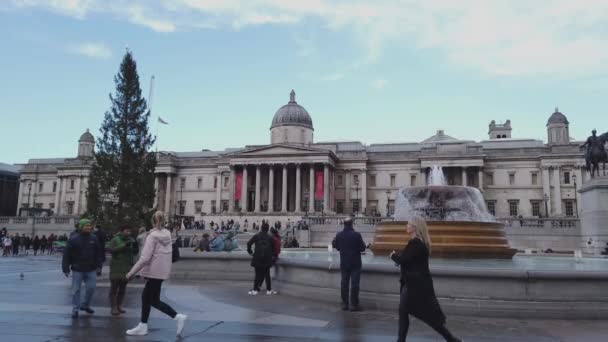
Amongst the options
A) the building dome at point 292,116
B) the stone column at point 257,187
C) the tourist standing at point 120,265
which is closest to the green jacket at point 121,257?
the tourist standing at point 120,265

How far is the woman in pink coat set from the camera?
7.73 m

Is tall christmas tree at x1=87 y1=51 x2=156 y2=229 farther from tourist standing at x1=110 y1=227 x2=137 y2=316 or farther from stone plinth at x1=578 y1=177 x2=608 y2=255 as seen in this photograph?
stone plinth at x1=578 y1=177 x2=608 y2=255

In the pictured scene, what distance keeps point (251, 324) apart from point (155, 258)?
222 cm

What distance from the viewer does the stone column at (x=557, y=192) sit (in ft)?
227

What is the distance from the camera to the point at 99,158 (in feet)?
99.5

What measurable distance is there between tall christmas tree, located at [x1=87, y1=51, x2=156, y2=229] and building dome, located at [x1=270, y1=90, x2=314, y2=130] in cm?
4993

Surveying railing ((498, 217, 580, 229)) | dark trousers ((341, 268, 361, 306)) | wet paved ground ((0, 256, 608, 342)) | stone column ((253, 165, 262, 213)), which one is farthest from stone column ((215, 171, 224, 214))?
dark trousers ((341, 268, 361, 306))

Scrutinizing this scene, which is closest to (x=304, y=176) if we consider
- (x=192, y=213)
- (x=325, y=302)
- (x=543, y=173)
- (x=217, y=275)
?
(x=192, y=213)

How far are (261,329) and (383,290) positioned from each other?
3.43 metres

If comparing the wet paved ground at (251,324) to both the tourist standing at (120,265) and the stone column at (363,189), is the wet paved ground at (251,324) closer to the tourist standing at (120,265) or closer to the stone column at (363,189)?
the tourist standing at (120,265)

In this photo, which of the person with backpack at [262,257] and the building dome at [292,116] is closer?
the person with backpack at [262,257]

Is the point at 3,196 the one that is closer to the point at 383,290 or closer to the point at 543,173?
the point at 543,173

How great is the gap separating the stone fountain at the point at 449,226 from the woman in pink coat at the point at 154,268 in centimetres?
936

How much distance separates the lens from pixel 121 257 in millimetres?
10688
